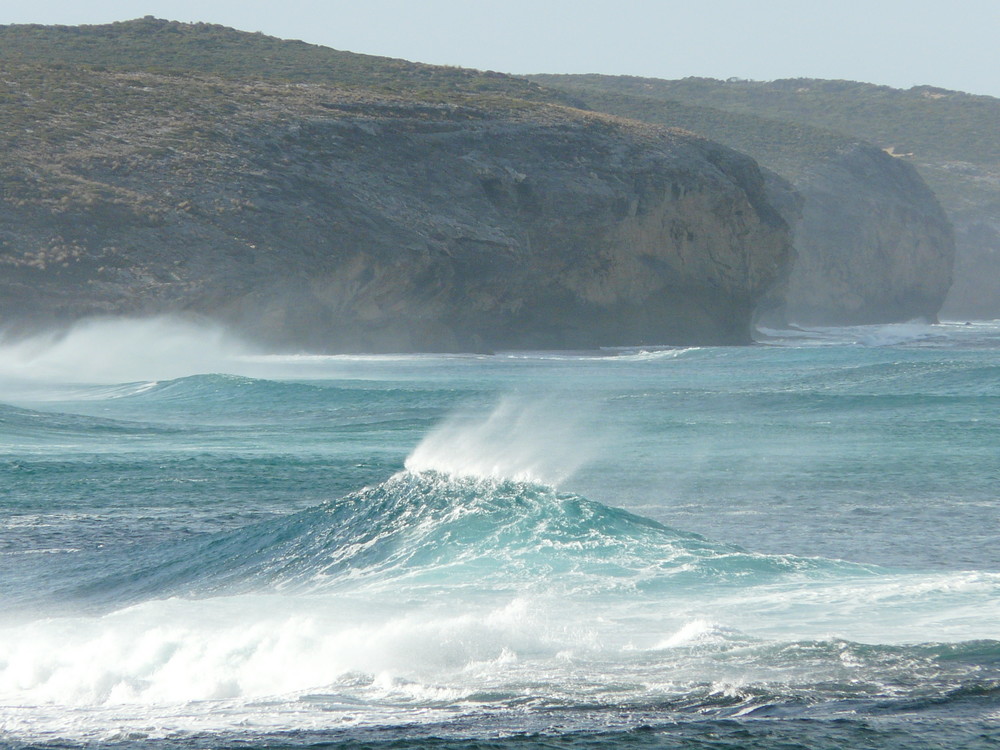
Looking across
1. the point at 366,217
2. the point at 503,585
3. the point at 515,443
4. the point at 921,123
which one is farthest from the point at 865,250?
the point at 503,585

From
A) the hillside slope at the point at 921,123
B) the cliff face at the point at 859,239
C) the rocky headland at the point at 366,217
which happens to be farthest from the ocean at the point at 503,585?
the hillside slope at the point at 921,123

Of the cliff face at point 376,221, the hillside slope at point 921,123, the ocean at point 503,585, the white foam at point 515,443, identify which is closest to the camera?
the ocean at point 503,585

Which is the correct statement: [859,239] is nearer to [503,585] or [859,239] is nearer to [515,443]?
[515,443]

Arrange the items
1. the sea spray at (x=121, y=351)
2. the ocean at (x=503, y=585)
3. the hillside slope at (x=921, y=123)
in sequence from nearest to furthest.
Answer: the ocean at (x=503, y=585), the sea spray at (x=121, y=351), the hillside slope at (x=921, y=123)

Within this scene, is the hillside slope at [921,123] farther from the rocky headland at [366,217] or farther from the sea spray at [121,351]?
the sea spray at [121,351]

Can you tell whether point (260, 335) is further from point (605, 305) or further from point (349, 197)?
point (605, 305)

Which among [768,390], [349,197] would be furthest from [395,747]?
[349,197]

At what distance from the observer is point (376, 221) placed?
164ft

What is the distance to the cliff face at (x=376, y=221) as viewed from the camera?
45375 mm

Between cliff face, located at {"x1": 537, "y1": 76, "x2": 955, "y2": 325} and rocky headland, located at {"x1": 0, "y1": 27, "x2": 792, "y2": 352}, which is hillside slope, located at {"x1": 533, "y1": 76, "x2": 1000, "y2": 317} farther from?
rocky headland, located at {"x1": 0, "y1": 27, "x2": 792, "y2": 352}

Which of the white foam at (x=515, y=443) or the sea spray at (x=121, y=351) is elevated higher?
the white foam at (x=515, y=443)

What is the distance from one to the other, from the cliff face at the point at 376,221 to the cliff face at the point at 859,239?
15718mm

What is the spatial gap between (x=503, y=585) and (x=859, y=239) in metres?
72.6

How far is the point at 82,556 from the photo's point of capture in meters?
12.0
